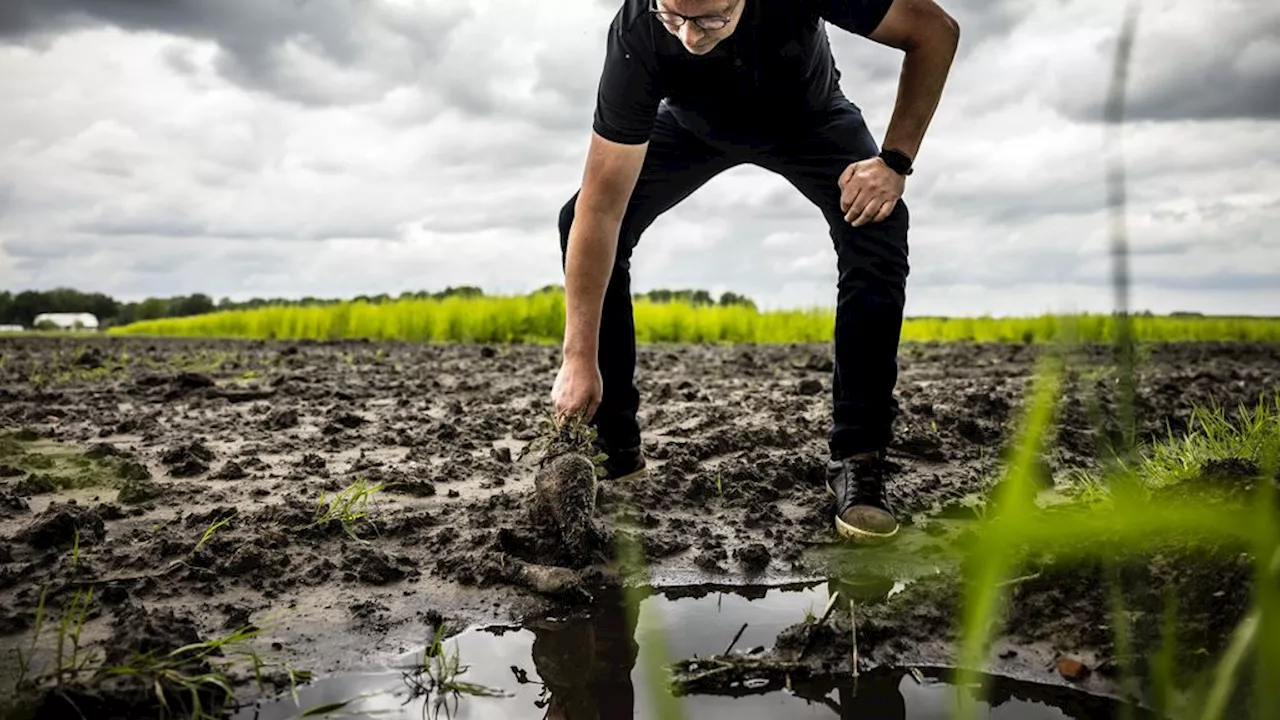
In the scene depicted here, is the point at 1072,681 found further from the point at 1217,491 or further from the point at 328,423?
the point at 328,423

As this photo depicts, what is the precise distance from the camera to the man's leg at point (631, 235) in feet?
11.4

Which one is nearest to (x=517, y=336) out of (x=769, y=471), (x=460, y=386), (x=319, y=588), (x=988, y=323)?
(x=460, y=386)

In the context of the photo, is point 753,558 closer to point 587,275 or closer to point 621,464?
point 621,464

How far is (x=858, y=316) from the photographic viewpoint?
314 cm

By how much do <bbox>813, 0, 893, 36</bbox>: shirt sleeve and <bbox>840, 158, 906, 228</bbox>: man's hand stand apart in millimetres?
410

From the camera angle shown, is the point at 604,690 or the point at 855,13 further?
the point at 855,13

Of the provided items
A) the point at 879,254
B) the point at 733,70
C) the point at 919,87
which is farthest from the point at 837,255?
the point at 733,70

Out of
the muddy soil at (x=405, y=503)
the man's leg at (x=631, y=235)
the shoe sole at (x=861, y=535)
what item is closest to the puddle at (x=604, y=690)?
the muddy soil at (x=405, y=503)

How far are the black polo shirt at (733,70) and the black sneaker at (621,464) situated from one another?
3.81 ft

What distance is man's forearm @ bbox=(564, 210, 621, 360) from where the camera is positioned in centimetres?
328

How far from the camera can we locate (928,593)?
238 centimetres

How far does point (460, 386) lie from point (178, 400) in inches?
68.4

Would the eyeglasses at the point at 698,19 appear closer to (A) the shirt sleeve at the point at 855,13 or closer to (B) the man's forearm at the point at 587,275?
(A) the shirt sleeve at the point at 855,13

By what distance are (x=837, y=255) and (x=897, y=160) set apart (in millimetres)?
377
